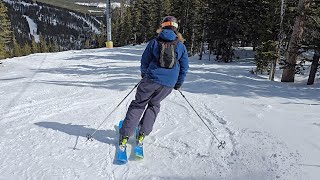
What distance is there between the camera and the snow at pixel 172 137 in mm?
4586

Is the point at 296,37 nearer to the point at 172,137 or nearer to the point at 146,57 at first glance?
the point at 172,137

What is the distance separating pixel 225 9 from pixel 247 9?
5.94ft

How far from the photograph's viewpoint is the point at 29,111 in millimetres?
7605

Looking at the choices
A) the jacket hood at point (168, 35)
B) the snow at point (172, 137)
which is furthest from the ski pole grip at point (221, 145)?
the jacket hood at point (168, 35)

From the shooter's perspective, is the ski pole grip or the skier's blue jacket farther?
the ski pole grip

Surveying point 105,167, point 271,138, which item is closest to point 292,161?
point 271,138

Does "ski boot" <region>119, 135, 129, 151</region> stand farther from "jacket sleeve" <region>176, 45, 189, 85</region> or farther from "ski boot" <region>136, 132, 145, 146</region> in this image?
"jacket sleeve" <region>176, 45, 189, 85</region>

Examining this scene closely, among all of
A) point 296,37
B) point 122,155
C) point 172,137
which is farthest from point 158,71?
point 296,37

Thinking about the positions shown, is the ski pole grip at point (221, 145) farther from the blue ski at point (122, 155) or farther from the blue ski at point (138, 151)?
the blue ski at point (122, 155)

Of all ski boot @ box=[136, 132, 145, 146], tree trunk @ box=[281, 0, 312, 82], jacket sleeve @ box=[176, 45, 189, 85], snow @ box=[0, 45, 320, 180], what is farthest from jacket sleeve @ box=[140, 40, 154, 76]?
tree trunk @ box=[281, 0, 312, 82]

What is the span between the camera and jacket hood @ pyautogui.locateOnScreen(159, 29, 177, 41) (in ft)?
16.0

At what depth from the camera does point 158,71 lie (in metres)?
4.99

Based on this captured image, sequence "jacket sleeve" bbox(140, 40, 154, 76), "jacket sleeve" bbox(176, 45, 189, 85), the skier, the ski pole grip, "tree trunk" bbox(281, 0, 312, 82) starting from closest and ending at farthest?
the skier
"jacket sleeve" bbox(140, 40, 154, 76)
"jacket sleeve" bbox(176, 45, 189, 85)
the ski pole grip
"tree trunk" bbox(281, 0, 312, 82)

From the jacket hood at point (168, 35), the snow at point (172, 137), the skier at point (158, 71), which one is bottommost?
the snow at point (172, 137)
